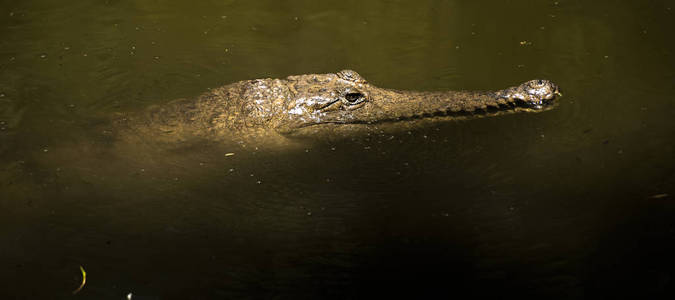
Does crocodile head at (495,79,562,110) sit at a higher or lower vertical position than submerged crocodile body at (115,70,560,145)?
higher

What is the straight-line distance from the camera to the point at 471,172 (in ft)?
12.9

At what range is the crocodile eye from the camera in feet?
14.9

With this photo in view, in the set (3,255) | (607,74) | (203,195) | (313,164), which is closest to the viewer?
(3,255)

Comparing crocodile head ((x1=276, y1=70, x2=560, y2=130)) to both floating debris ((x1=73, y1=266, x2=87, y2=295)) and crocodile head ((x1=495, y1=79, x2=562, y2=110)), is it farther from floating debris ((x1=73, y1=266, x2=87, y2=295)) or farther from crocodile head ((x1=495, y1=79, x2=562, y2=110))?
floating debris ((x1=73, y1=266, x2=87, y2=295))

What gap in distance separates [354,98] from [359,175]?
0.81 meters

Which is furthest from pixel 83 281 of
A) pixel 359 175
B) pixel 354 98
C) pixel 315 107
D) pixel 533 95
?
pixel 533 95

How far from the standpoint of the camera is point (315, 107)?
448 centimetres

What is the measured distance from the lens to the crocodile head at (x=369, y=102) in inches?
173

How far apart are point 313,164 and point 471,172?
43.5 inches

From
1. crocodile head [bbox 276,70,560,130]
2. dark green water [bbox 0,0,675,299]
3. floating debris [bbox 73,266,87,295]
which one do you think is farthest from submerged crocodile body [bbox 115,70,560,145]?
floating debris [bbox 73,266,87,295]

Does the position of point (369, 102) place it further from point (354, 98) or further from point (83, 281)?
point (83, 281)

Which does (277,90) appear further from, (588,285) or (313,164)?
(588,285)

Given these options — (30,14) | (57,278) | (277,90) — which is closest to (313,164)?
(277,90)

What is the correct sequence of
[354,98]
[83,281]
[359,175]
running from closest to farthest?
1. [83,281]
2. [359,175]
3. [354,98]
